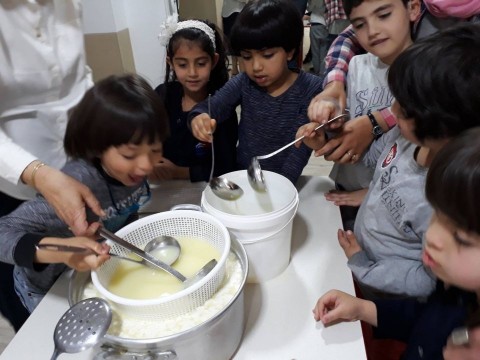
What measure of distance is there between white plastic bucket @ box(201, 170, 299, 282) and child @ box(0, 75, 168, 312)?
0.17 m

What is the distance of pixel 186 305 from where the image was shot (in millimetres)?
549

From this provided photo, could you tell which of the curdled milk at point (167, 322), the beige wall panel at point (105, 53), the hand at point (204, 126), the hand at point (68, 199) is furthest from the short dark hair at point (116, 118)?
the beige wall panel at point (105, 53)

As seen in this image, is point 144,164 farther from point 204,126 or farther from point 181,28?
point 181,28

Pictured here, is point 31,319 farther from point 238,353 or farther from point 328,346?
point 328,346

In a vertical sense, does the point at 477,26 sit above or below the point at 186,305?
above

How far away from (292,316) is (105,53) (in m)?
1.86

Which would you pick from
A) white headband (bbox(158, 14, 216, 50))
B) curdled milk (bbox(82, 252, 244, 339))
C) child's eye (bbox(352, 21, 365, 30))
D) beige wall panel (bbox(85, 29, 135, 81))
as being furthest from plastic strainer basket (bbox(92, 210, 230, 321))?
beige wall panel (bbox(85, 29, 135, 81))

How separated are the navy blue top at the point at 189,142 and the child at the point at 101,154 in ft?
1.43

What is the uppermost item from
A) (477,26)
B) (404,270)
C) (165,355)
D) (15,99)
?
(477,26)

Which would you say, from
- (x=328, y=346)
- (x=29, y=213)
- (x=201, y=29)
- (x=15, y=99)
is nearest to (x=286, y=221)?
(x=328, y=346)

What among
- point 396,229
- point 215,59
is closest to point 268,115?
point 215,59

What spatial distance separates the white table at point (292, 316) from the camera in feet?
2.06

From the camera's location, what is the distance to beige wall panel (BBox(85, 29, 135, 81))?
2053mm

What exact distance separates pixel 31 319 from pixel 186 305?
340 mm
